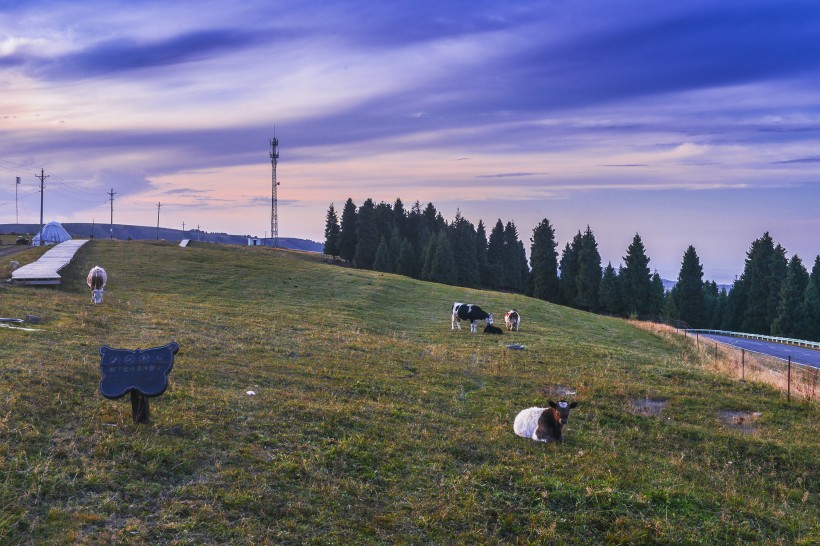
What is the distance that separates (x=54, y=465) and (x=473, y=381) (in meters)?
12.7

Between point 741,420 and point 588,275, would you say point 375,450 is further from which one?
point 588,275

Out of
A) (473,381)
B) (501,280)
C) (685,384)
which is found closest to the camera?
(473,381)

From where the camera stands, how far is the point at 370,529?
8.35 metres

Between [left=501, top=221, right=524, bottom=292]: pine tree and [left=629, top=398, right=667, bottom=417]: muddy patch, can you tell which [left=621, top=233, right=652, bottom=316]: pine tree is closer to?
[left=501, top=221, right=524, bottom=292]: pine tree

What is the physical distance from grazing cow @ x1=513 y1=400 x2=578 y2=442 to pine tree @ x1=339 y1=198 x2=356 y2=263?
295ft

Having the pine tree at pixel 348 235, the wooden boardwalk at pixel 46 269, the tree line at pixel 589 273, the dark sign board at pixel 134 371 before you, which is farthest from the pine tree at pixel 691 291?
the dark sign board at pixel 134 371

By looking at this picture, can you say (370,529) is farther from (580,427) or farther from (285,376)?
(285,376)

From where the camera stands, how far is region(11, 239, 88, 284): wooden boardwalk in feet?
115

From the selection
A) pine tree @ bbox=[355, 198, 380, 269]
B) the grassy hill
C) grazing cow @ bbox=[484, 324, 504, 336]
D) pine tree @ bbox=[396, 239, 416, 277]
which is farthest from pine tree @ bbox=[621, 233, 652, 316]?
the grassy hill

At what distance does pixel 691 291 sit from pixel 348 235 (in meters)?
57.3

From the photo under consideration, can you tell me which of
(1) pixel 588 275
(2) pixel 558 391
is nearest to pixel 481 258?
(1) pixel 588 275

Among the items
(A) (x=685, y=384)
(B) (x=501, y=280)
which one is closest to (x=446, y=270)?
(B) (x=501, y=280)

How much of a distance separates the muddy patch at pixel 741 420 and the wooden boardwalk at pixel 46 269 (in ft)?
Result: 120

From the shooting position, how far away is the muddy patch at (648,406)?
16.5m
